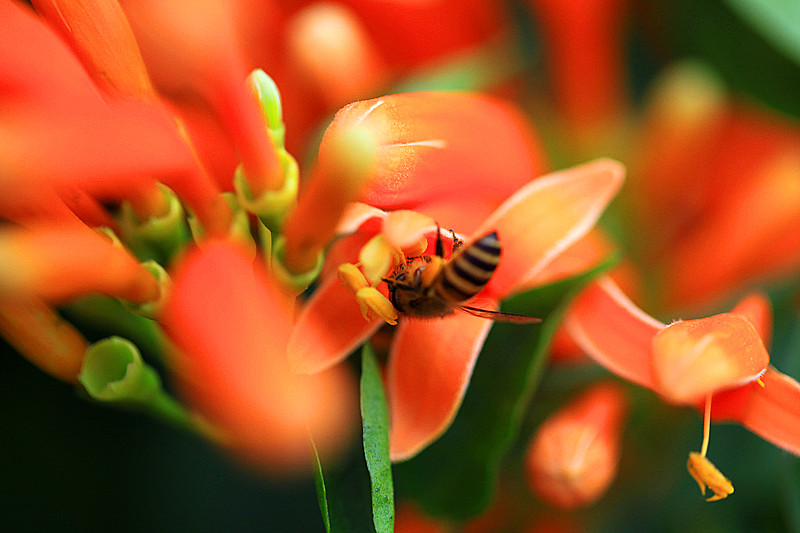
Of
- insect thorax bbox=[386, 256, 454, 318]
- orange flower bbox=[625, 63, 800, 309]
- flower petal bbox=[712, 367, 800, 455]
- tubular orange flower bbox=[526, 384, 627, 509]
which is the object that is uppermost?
insect thorax bbox=[386, 256, 454, 318]

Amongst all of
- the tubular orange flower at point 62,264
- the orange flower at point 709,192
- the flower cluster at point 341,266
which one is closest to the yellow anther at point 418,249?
the flower cluster at point 341,266

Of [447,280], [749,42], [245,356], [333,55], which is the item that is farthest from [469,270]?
[749,42]

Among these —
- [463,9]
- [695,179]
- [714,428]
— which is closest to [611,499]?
[714,428]

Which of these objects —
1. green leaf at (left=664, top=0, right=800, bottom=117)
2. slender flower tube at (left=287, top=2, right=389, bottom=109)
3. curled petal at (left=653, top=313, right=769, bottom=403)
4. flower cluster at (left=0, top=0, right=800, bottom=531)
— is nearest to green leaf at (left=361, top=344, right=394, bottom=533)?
flower cluster at (left=0, top=0, right=800, bottom=531)

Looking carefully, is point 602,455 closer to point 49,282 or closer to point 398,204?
point 398,204

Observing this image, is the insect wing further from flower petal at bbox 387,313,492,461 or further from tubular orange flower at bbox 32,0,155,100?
tubular orange flower at bbox 32,0,155,100

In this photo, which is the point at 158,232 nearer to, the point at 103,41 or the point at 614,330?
the point at 103,41
